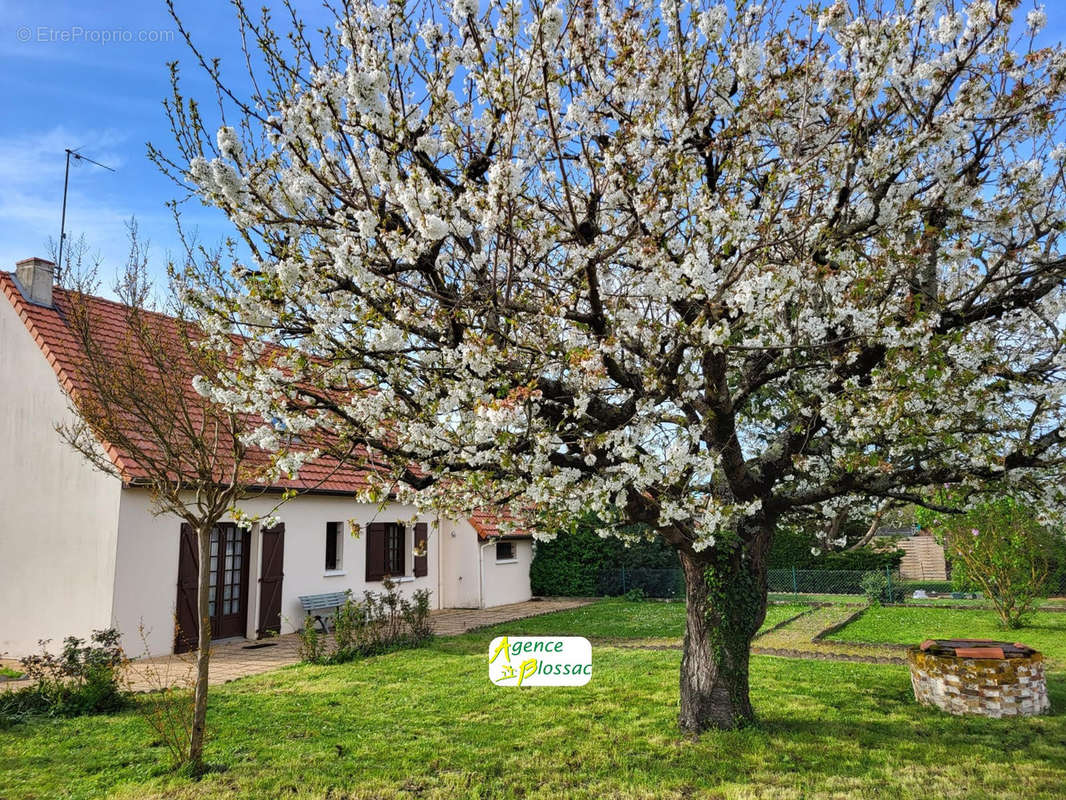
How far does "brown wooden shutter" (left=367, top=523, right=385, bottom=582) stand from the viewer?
14773mm

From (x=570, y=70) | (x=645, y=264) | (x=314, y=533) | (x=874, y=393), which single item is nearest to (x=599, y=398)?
(x=645, y=264)

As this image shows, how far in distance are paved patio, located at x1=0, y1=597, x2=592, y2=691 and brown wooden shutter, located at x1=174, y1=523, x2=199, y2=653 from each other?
399 millimetres

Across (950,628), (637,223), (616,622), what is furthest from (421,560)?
(637,223)

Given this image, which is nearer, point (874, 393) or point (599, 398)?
point (874, 393)

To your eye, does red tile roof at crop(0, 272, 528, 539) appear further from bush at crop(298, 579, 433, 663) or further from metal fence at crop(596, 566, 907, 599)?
A: metal fence at crop(596, 566, 907, 599)

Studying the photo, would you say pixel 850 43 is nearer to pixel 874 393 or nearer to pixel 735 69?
pixel 735 69

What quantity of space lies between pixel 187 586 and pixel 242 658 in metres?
1.46

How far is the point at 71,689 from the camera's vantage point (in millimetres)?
7457

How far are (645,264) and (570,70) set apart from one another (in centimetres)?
153

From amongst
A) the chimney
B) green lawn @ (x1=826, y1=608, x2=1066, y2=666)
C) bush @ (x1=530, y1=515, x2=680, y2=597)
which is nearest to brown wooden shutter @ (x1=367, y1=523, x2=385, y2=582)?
bush @ (x1=530, y1=515, x2=680, y2=597)

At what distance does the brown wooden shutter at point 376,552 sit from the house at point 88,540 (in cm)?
122

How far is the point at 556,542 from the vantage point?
1973cm

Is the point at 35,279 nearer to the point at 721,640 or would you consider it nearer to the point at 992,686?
the point at 721,640

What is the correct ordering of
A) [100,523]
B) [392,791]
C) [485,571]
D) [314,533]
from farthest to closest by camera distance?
[485,571]
[314,533]
[100,523]
[392,791]
